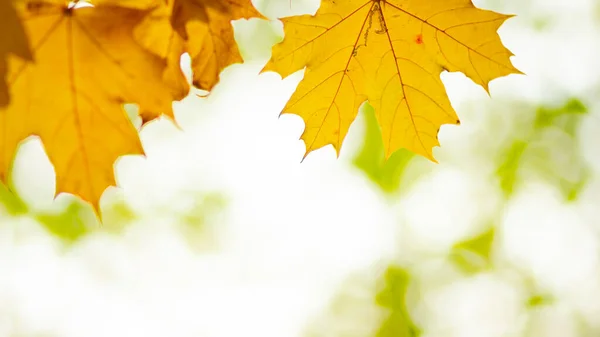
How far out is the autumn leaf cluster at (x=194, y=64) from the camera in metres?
1.09

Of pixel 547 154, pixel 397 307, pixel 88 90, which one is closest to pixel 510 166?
pixel 547 154

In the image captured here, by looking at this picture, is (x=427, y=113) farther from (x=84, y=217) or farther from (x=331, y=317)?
(x=331, y=317)

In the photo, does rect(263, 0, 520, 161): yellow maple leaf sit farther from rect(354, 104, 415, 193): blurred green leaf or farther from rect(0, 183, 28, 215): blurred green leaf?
rect(0, 183, 28, 215): blurred green leaf

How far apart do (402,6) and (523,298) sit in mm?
4090

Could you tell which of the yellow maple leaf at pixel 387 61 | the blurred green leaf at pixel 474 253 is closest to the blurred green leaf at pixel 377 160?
the blurred green leaf at pixel 474 253

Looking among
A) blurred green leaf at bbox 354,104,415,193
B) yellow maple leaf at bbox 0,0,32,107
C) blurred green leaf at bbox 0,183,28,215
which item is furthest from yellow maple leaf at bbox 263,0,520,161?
blurred green leaf at bbox 0,183,28,215

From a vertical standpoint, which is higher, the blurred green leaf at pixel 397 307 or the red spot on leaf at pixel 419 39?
the red spot on leaf at pixel 419 39

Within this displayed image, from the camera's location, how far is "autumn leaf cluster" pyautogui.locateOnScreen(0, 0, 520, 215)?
109 centimetres

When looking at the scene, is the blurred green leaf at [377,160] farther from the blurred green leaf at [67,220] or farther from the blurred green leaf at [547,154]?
the blurred green leaf at [67,220]

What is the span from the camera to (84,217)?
3.98 metres

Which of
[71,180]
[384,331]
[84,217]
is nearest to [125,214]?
[84,217]

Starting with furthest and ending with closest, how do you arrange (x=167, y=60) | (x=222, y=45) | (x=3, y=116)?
(x=222, y=45) → (x=167, y=60) → (x=3, y=116)

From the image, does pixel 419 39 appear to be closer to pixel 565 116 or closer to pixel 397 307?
pixel 565 116

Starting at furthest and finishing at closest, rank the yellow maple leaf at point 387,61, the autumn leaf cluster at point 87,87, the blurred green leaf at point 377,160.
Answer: the blurred green leaf at point 377,160, the yellow maple leaf at point 387,61, the autumn leaf cluster at point 87,87
